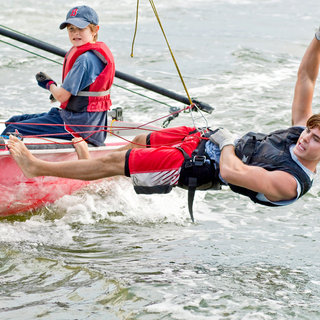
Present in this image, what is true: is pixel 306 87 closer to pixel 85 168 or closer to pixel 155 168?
pixel 155 168

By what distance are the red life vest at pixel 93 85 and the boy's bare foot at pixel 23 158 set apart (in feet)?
2.46

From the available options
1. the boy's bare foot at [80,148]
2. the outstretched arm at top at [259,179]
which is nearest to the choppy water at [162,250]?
the boy's bare foot at [80,148]

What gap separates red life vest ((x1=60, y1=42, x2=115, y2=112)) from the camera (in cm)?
516

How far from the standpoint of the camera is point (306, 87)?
4516mm

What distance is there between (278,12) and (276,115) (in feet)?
32.0

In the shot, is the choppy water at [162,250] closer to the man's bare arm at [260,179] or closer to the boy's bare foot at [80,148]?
the boy's bare foot at [80,148]

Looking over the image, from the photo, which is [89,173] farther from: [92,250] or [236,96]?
[236,96]

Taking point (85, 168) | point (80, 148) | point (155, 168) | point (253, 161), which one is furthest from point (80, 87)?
point (253, 161)

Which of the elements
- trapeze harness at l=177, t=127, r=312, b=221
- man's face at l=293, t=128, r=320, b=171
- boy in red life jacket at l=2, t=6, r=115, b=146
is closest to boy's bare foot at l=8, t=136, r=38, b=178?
boy in red life jacket at l=2, t=6, r=115, b=146

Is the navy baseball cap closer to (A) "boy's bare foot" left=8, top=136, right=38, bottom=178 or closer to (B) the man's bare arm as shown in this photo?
(A) "boy's bare foot" left=8, top=136, right=38, bottom=178

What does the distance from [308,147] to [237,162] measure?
445 mm

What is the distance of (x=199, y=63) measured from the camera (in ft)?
39.4

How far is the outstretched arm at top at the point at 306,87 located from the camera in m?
4.45

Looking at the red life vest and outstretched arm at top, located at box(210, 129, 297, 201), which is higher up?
the red life vest
